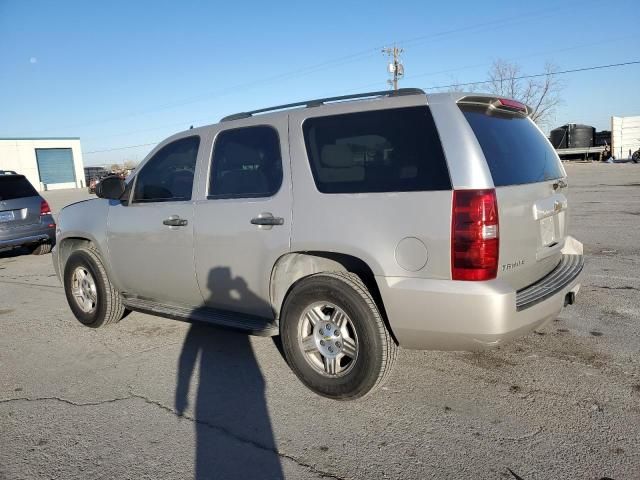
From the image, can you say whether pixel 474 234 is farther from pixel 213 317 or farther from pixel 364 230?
pixel 213 317

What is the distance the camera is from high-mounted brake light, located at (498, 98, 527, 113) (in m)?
3.37

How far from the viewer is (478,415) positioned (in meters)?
3.10

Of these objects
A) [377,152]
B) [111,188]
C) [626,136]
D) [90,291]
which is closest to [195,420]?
[377,152]

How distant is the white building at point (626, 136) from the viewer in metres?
43.6

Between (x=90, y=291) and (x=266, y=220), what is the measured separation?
106 inches

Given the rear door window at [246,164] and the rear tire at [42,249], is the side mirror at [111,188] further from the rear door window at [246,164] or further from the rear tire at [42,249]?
the rear tire at [42,249]

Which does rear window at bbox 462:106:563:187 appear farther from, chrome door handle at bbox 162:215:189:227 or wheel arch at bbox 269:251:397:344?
chrome door handle at bbox 162:215:189:227

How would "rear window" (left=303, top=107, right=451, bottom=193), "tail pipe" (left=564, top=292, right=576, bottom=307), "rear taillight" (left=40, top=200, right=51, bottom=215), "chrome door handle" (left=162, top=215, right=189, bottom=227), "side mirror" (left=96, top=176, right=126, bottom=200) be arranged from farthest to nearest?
"rear taillight" (left=40, top=200, right=51, bottom=215) → "side mirror" (left=96, top=176, right=126, bottom=200) → "chrome door handle" (left=162, top=215, right=189, bottom=227) → "tail pipe" (left=564, top=292, right=576, bottom=307) → "rear window" (left=303, top=107, right=451, bottom=193)

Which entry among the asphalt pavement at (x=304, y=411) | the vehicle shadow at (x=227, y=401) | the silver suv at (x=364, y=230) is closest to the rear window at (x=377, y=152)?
the silver suv at (x=364, y=230)

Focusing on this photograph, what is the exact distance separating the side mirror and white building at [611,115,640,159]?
158 feet

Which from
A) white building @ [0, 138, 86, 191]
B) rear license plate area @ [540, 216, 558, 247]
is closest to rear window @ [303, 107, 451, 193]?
rear license plate area @ [540, 216, 558, 247]

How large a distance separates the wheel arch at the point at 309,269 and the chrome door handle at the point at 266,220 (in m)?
0.24

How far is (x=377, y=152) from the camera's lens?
319 centimetres

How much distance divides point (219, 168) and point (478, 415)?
8.68 feet
